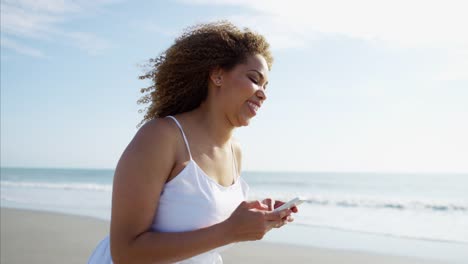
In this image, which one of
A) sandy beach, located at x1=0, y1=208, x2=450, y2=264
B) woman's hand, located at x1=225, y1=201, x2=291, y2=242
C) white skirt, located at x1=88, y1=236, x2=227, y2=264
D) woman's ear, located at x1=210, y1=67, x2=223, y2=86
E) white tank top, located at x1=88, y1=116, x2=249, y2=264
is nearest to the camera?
woman's hand, located at x1=225, y1=201, x2=291, y2=242

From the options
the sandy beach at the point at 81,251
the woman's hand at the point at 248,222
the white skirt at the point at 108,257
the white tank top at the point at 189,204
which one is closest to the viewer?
the woman's hand at the point at 248,222

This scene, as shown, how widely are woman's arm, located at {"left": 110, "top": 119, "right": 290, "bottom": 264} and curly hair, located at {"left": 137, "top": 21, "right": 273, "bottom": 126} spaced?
1.74ft

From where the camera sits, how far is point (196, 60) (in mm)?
2615

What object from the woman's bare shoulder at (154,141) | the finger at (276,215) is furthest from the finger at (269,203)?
the woman's bare shoulder at (154,141)

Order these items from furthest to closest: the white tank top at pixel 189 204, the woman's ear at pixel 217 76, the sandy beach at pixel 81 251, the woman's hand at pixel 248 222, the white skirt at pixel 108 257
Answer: the sandy beach at pixel 81 251, the woman's ear at pixel 217 76, the white skirt at pixel 108 257, the white tank top at pixel 189 204, the woman's hand at pixel 248 222

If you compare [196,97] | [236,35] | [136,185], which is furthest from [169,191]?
[236,35]

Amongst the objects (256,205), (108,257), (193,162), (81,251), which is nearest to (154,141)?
(193,162)

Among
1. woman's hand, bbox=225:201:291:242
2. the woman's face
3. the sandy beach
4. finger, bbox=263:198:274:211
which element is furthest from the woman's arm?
the sandy beach

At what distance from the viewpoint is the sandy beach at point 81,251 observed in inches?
268

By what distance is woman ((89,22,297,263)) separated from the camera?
2.15m

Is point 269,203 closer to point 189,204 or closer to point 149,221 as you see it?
point 189,204

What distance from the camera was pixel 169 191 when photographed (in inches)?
89.0

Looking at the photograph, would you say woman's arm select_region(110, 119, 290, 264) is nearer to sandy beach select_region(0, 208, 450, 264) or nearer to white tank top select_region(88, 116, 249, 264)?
white tank top select_region(88, 116, 249, 264)

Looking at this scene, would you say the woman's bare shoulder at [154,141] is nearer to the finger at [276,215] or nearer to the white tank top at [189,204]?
the white tank top at [189,204]
